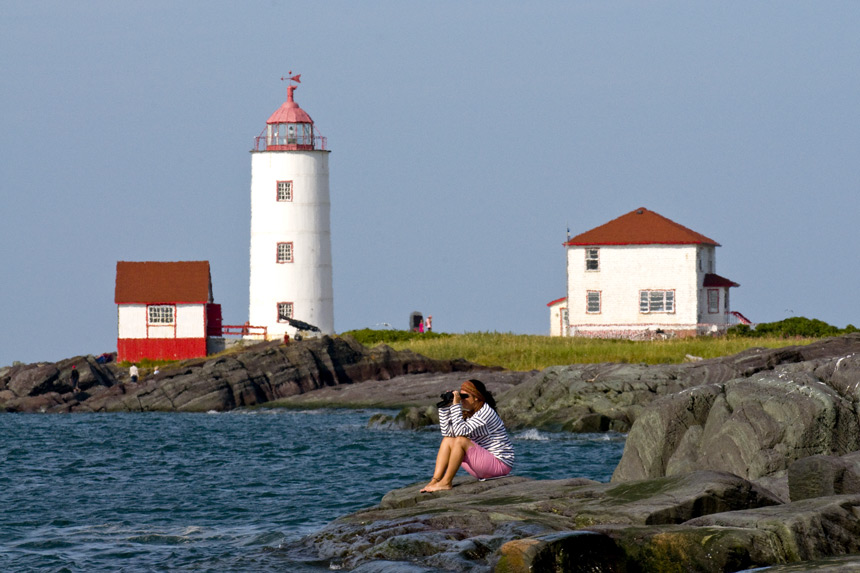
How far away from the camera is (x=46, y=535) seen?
16.0 metres

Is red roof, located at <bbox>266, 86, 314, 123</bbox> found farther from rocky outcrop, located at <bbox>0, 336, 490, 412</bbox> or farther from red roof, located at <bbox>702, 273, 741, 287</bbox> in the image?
red roof, located at <bbox>702, 273, 741, 287</bbox>

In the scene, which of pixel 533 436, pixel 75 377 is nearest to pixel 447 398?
pixel 533 436

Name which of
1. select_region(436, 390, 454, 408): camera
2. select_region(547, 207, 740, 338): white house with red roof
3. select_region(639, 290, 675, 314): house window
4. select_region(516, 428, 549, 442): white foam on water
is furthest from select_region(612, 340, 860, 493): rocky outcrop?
select_region(639, 290, 675, 314): house window

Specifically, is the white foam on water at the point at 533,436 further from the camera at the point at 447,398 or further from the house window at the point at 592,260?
the house window at the point at 592,260

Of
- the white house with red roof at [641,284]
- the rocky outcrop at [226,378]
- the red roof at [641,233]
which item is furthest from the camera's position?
the red roof at [641,233]

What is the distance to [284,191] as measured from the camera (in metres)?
50.6

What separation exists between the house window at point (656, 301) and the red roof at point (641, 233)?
7.44ft

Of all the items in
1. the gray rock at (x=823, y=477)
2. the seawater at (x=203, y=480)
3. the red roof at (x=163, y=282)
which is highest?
the red roof at (x=163, y=282)

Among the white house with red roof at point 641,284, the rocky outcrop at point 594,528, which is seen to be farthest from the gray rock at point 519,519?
the white house with red roof at point 641,284

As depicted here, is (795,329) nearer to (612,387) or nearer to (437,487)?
(612,387)

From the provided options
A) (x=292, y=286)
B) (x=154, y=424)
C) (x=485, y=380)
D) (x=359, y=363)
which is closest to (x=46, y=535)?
(x=154, y=424)

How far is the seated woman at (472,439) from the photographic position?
13.2 m

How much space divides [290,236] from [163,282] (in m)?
6.39

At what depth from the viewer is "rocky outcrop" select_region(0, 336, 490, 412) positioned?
42656mm
